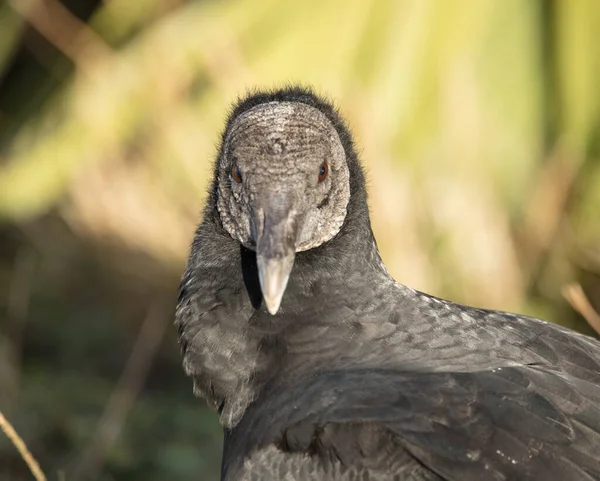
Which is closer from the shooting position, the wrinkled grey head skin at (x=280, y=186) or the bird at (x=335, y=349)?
the bird at (x=335, y=349)

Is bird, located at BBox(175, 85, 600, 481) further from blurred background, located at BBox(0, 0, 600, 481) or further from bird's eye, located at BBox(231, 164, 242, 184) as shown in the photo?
blurred background, located at BBox(0, 0, 600, 481)

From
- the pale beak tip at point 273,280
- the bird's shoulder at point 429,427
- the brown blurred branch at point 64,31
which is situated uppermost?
the brown blurred branch at point 64,31

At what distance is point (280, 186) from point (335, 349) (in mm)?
548

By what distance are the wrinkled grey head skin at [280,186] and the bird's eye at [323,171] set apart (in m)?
0.01

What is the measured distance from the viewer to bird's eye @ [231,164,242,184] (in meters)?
3.18

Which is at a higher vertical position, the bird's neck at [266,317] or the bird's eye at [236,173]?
the bird's eye at [236,173]

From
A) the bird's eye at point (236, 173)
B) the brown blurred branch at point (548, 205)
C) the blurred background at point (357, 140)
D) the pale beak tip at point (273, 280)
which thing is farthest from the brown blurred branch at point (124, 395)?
the brown blurred branch at point (548, 205)

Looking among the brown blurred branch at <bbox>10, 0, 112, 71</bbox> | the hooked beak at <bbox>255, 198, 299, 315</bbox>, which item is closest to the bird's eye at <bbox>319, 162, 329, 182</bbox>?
the hooked beak at <bbox>255, 198, 299, 315</bbox>

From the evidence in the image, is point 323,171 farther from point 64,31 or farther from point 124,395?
point 64,31

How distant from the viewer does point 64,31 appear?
7348 mm

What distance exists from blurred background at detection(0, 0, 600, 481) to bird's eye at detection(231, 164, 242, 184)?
98.9 inches

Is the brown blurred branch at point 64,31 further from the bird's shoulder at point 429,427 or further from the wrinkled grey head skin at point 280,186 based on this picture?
the bird's shoulder at point 429,427

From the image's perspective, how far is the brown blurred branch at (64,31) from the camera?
22.2 ft

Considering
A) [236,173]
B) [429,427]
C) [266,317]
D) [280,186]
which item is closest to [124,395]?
[266,317]
